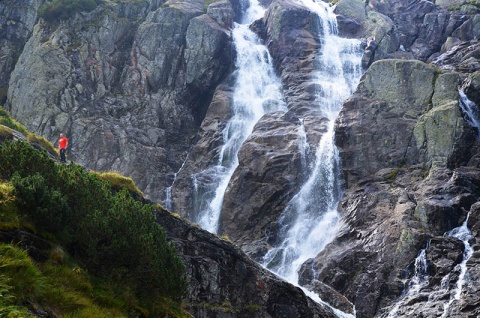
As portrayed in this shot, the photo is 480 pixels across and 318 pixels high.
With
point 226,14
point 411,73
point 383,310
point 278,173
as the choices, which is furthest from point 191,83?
point 383,310

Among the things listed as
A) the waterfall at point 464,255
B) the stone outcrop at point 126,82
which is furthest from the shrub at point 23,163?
the stone outcrop at point 126,82

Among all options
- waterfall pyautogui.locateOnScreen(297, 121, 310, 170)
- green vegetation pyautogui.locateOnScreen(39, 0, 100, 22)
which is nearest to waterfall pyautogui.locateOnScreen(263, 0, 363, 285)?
waterfall pyautogui.locateOnScreen(297, 121, 310, 170)

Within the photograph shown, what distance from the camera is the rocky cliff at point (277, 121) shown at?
91.0ft

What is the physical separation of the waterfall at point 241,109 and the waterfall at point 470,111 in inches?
685

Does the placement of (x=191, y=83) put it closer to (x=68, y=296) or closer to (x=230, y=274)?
(x=230, y=274)

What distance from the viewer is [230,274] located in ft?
68.2

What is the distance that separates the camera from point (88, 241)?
1162 cm

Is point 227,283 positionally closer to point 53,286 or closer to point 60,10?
point 53,286

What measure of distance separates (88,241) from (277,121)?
111 feet

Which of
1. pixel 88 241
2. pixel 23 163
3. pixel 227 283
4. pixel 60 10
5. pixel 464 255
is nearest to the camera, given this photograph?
pixel 88 241

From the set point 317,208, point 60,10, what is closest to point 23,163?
point 317,208

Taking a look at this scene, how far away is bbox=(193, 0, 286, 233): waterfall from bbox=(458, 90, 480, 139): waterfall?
57.1 ft

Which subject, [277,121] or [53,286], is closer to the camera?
[53,286]

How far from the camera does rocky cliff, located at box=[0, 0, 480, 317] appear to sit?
27750mm
